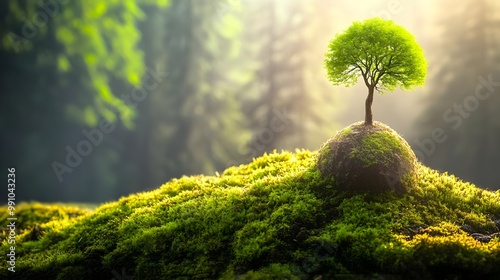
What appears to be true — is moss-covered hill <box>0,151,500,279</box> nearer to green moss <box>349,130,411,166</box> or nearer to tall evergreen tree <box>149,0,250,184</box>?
green moss <box>349,130,411,166</box>

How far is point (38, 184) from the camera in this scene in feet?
94.5

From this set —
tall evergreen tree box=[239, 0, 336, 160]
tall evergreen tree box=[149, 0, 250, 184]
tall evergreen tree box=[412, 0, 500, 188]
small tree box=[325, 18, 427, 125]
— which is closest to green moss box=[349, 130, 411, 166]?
small tree box=[325, 18, 427, 125]

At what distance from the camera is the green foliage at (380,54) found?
19.1 feet

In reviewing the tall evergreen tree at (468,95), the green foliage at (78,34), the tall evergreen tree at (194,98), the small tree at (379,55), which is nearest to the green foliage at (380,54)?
the small tree at (379,55)

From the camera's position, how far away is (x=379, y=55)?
5.88m

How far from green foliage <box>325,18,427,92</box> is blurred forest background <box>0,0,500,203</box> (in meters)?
19.1

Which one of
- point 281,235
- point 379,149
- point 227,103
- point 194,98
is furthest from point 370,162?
point 227,103

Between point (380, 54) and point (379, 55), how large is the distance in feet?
0.08

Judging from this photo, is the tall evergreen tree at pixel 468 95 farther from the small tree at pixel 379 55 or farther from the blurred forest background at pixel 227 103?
the small tree at pixel 379 55

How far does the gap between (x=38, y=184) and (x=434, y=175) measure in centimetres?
2844

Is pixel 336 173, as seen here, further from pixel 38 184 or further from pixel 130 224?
pixel 38 184

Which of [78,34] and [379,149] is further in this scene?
[78,34]

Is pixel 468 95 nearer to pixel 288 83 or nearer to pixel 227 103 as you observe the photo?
pixel 288 83

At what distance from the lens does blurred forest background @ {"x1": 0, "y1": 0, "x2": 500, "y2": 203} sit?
82.8 ft
